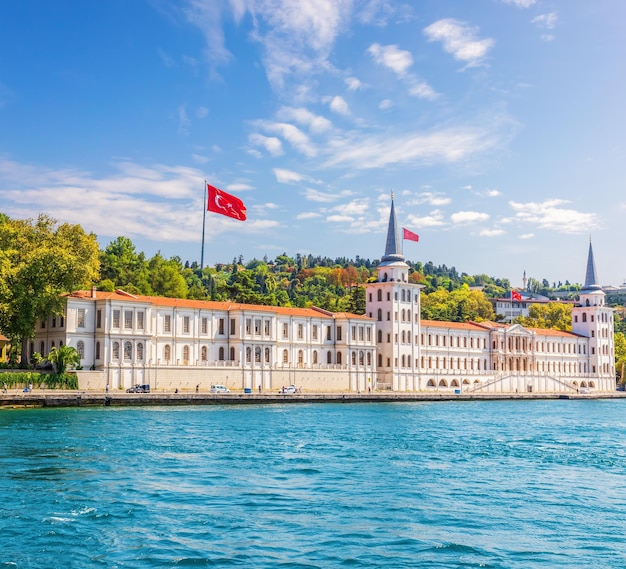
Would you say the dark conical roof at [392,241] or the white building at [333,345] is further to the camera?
the dark conical roof at [392,241]

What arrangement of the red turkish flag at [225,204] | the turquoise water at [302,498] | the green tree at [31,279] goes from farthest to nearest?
the red turkish flag at [225,204], the green tree at [31,279], the turquoise water at [302,498]

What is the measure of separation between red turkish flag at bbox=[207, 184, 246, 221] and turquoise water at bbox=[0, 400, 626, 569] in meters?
34.0

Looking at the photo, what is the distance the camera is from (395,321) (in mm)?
96438

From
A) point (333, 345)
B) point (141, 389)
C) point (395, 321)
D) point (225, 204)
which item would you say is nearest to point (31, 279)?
point (141, 389)

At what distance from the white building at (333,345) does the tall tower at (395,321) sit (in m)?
0.13

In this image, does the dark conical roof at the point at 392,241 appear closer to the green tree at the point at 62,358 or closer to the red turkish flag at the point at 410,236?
the red turkish flag at the point at 410,236

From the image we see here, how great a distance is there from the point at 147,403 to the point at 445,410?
24078 millimetres

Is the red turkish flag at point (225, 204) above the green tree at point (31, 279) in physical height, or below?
above

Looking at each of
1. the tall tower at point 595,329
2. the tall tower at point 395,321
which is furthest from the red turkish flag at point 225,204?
the tall tower at point 595,329

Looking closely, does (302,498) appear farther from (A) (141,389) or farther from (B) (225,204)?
(B) (225,204)

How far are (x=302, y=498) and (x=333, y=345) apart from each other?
217 feet

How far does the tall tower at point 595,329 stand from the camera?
402 ft

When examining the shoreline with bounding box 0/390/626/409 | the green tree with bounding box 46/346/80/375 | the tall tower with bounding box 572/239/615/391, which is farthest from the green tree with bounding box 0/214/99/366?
the tall tower with bounding box 572/239/615/391

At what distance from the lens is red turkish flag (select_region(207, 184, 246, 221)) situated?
3017 inches
